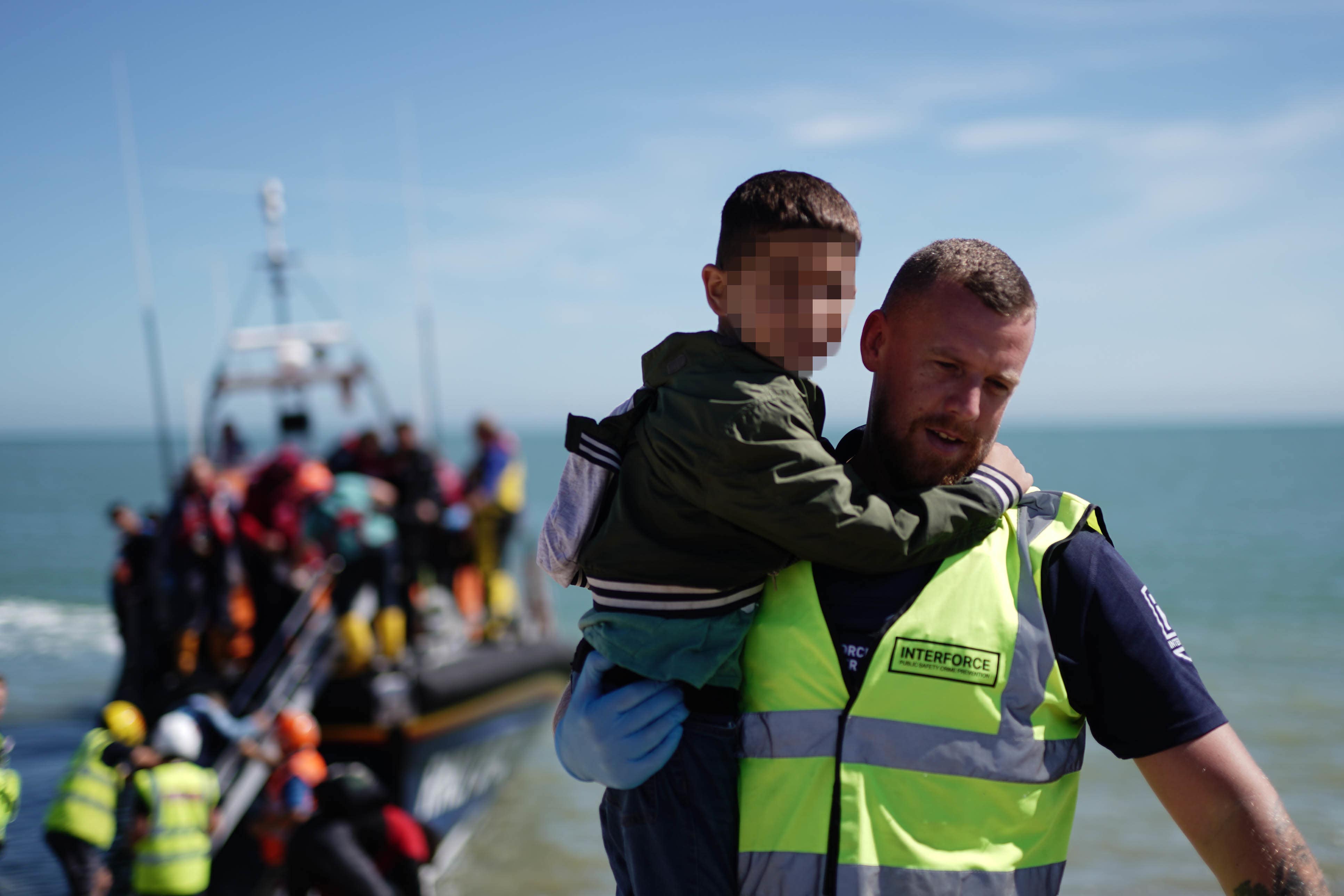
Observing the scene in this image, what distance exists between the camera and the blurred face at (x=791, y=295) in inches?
66.6

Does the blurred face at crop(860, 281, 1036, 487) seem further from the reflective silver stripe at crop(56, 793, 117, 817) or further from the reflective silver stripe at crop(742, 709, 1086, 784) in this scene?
the reflective silver stripe at crop(56, 793, 117, 817)

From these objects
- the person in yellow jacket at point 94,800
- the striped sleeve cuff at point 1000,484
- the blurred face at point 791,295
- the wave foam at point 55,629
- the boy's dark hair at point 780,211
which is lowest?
the wave foam at point 55,629

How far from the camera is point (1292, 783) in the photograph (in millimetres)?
11180

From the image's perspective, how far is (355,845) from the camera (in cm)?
608

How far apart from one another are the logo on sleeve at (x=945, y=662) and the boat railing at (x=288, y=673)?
6898mm

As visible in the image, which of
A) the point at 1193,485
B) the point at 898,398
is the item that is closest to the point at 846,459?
the point at 898,398

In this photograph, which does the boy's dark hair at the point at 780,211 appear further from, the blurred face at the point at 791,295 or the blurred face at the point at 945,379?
the blurred face at the point at 945,379

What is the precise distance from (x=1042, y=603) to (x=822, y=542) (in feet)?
1.22

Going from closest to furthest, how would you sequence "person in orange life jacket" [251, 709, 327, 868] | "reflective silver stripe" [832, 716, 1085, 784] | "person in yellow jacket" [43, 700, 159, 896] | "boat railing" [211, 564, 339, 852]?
1. "reflective silver stripe" [832, 716, 1085, 784]
2. "person in yellow jacket" [43, 700, 159, 896]
3. "person in orange life jacket" [251, 709, 327, 868]
4. "boat railing" [211, 564, 339, 852]

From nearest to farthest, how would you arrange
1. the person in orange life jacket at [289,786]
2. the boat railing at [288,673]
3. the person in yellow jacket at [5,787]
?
the person in yellow jacket at [5,787] < the person in orange life jacket at [289,786] < the boat railing at [288,673]

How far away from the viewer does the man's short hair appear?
1.68 m

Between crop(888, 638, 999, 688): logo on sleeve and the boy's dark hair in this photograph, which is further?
the boy's dark hair

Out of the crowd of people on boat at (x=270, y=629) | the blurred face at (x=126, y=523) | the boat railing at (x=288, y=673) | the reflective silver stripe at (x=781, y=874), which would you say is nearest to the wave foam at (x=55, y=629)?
the blurred face at (x=126, y=523)

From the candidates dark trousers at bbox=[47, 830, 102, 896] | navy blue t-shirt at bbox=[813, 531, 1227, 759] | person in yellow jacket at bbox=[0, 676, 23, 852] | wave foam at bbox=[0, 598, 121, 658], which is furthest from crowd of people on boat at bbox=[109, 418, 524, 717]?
wave foam at bbox=[0, 598, 121, 658]
